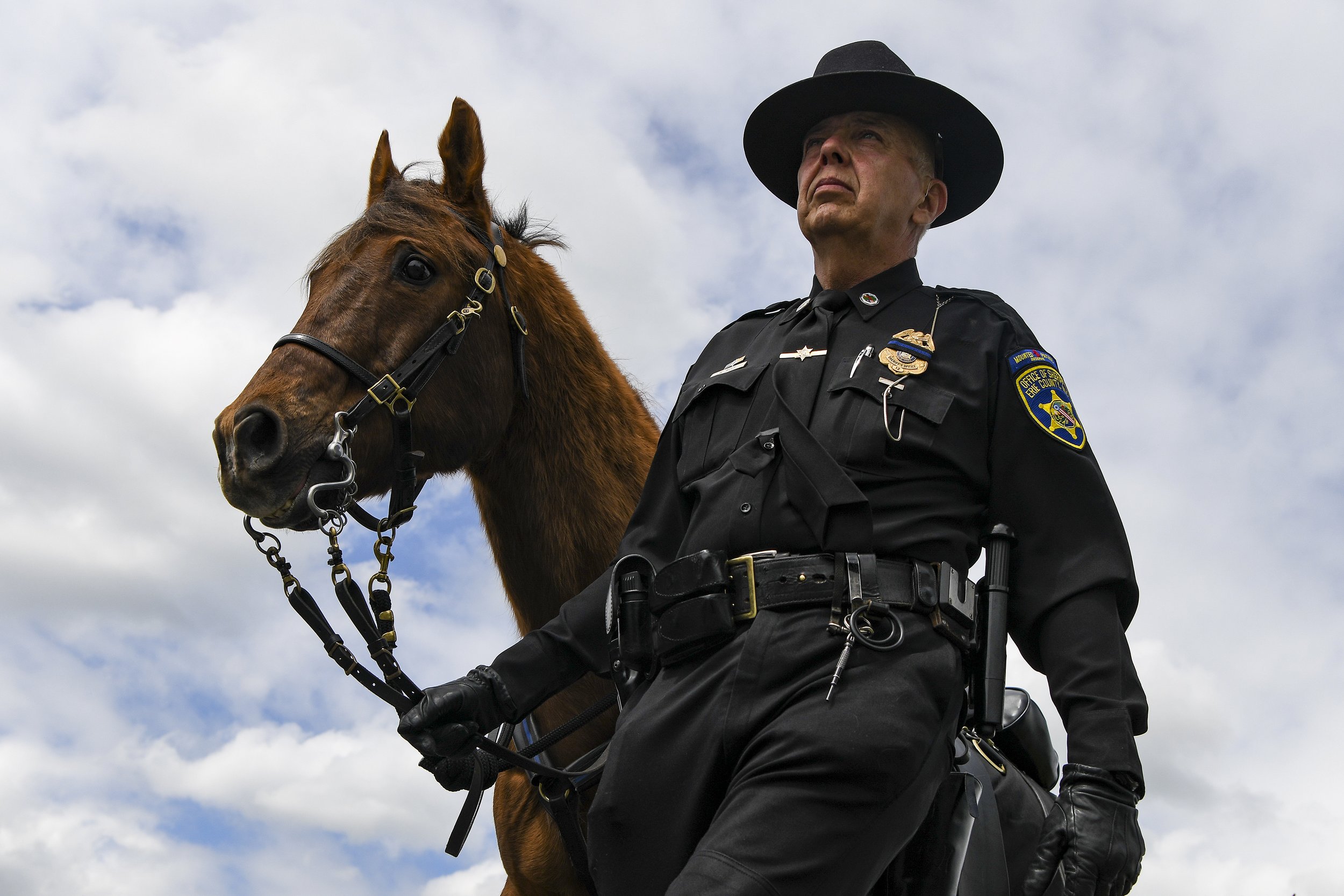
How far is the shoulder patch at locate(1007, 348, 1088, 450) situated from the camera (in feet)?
11.0

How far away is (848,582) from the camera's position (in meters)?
3.06

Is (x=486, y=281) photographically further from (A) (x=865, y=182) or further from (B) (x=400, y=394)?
(A) (x=865, y=182)

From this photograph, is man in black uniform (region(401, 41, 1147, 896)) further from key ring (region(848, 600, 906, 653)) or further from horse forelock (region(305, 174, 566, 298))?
horse forelock (region(305, 174, 566, 298))

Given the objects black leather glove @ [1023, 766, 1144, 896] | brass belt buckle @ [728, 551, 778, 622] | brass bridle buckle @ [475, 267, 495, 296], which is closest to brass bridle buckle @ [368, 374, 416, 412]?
brass bridle buckle @ [475, 267, 495, 296]

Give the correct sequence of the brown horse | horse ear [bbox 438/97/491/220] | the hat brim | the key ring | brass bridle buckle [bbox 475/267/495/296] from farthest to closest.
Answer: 1. horse ear [bbox 438/97/491/220]
2. brass bridle buckle [bbox 475/267/495/296]
3. the brown horse
4. the hat brim
5. the key ring

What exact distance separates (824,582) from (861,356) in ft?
2.33

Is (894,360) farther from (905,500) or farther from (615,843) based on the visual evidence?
(615,843)

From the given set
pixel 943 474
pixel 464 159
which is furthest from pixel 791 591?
pixel 464 159

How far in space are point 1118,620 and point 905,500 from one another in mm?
617

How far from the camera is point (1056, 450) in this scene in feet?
10.9

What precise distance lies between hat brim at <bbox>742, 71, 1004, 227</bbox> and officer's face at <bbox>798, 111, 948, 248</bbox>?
0.06 m

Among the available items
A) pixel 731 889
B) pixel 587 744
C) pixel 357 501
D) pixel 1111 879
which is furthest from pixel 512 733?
pixel 1111 879

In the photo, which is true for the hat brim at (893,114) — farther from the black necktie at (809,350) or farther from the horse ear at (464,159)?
the horse ear at (464,159)

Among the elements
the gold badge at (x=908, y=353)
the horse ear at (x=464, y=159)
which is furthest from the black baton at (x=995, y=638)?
the horse ear at (x=464, y=159)
